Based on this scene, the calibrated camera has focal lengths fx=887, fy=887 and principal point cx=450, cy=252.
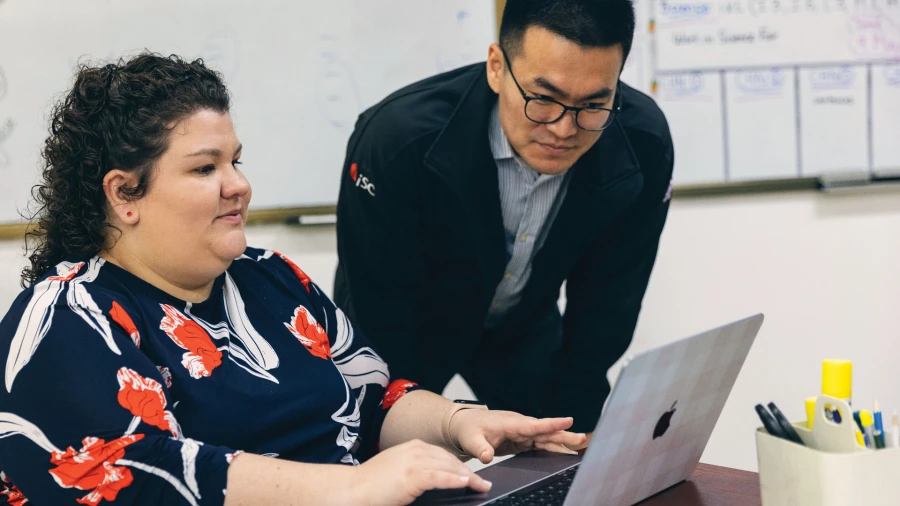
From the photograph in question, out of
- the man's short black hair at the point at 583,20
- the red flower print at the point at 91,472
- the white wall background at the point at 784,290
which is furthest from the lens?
the white wall background at the point at 784,290

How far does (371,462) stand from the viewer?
0.92 meters

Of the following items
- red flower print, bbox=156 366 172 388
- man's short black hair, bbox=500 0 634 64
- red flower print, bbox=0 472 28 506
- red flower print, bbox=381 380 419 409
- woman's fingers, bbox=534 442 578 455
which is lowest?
woman's fingers, bbox=534 442 578 455

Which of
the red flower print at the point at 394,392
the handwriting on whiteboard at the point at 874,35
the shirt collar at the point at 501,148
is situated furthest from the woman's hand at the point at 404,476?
the handwriting on whiteboard at the point at 874,35

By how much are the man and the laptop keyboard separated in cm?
64

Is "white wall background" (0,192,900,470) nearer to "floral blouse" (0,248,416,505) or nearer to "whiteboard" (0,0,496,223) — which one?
"whiteboard" (0,0,496,223)

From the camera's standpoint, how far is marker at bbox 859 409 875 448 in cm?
77

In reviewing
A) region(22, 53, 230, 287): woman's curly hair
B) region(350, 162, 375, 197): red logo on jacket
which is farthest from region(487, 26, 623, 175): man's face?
region(22, 53, 230, 287): woman's curly hair

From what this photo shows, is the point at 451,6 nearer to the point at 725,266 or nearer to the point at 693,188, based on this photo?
the point at 693,188

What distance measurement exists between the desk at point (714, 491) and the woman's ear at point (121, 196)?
2.25 feet

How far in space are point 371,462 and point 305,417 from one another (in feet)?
0.72

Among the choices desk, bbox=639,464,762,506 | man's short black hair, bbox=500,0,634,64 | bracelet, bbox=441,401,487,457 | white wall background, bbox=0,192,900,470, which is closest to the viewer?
desk, bbox=639,464,762,506

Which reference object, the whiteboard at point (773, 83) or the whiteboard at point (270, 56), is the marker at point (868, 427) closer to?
the whiteboard at point (270, 56)

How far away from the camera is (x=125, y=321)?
3.23 feet

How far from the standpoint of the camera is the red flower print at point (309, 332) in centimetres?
120
